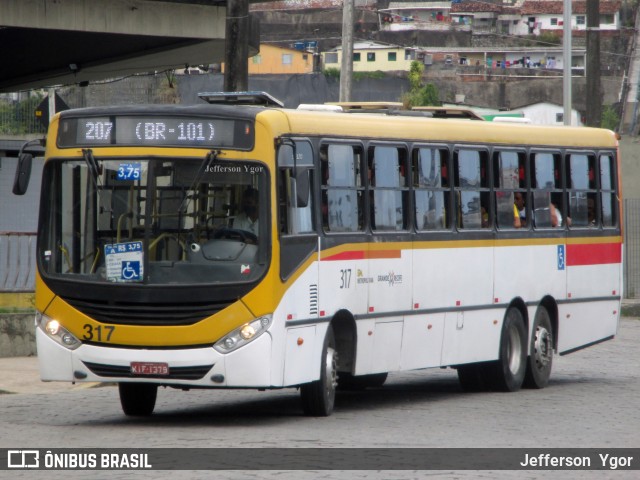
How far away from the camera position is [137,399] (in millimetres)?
14133

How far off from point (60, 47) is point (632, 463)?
18643 mm

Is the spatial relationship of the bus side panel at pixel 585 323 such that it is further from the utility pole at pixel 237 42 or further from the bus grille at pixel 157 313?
the bus grille at pixel 157 313

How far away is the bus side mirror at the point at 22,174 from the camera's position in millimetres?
13281

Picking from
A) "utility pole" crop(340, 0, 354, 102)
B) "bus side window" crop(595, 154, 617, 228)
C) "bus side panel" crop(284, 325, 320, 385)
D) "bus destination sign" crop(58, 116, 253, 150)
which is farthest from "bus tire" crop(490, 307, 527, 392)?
"utility pole" crop(340, 0, 354, 102)

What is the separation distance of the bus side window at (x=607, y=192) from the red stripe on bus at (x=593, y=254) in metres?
0.31

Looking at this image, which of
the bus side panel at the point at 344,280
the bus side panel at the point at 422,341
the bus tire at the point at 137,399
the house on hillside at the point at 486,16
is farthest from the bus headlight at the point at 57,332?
the house on hillside at the point at 486,16

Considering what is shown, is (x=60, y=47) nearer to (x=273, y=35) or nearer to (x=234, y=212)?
(x=234, y=212)

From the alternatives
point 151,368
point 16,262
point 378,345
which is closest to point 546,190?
point 378,345

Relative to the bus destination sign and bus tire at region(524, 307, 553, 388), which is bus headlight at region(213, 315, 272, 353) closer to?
the bus destination sign

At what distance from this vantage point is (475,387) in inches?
698

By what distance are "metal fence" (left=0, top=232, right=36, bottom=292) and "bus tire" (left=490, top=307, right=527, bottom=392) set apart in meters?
7.75

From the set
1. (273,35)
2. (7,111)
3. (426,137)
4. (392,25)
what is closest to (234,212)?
(426,137)

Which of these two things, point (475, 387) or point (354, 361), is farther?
point (475, 387)

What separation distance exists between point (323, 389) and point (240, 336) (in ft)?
4.43
